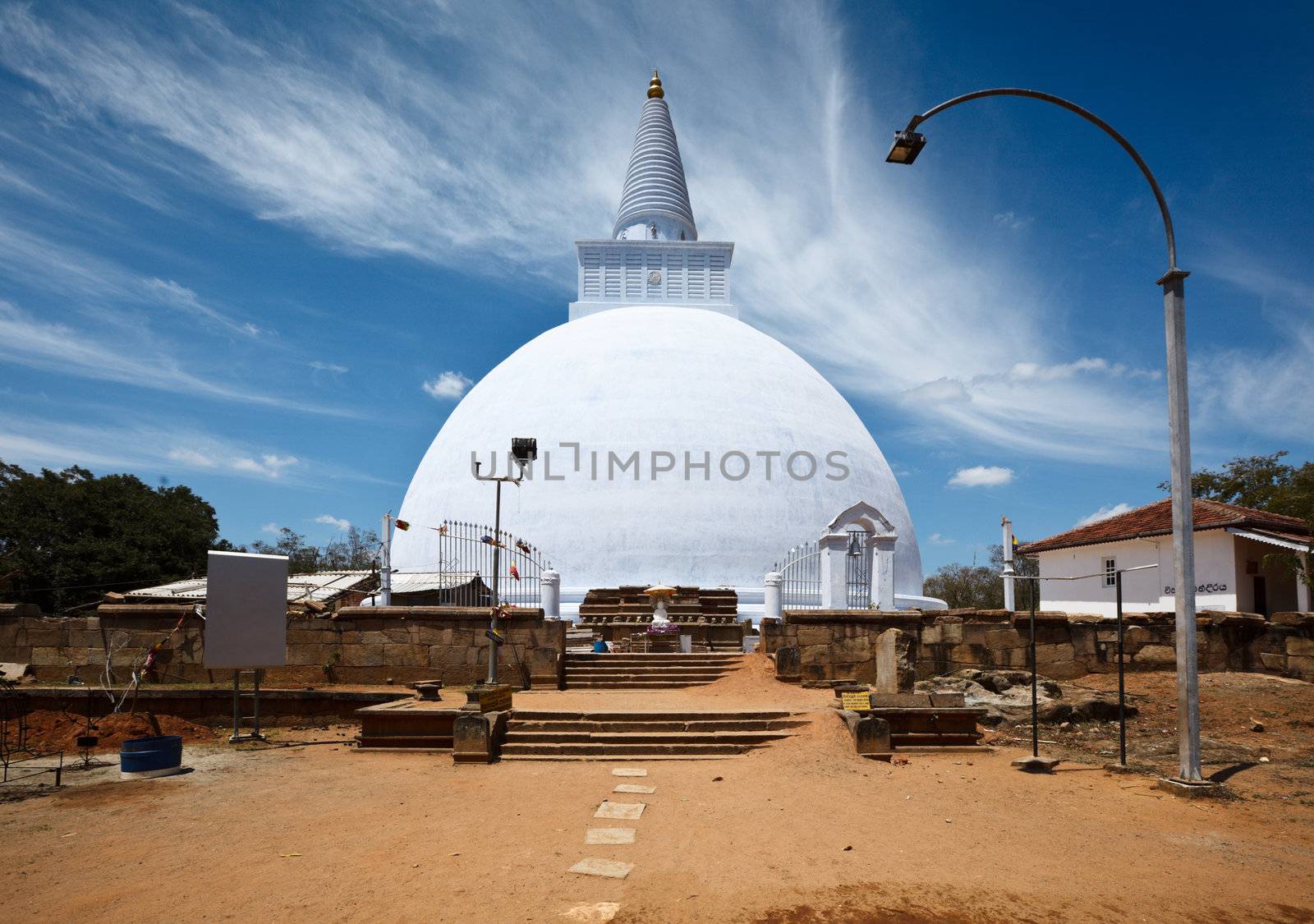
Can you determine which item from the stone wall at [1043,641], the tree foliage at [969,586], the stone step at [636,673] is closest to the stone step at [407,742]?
the stone step at [636,673]

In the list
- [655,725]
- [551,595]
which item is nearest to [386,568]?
[551,595]

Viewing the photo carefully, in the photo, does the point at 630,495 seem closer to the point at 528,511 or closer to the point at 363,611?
the point at 528,511

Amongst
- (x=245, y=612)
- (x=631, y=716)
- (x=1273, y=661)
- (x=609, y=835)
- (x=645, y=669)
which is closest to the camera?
(x=609, y=835)

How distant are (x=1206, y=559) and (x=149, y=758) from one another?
838 inches

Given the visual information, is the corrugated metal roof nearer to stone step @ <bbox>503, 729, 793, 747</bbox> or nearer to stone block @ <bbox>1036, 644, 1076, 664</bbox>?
stone step @ <bbox>503, 729, 793, 747</bbox>

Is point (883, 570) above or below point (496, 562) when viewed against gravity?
below

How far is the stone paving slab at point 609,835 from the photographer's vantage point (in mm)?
5695

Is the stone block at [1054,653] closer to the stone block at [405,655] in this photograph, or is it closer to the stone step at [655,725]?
the stone step at [655,725]

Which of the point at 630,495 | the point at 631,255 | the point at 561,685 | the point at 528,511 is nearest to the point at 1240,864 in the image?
the point at 561,685

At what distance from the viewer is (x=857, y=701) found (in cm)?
910

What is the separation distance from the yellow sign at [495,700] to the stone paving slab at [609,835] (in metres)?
3.20

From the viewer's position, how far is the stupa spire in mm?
23922

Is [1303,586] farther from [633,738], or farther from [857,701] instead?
[633,738]

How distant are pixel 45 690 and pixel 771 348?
16.8 meters
